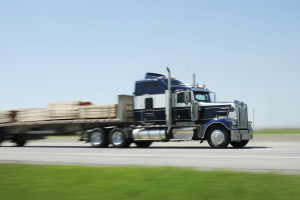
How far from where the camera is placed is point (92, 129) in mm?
21609

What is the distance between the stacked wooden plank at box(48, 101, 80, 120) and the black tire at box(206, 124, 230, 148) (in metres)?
7.89

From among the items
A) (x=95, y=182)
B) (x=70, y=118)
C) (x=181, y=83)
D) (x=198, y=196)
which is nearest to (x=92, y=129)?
(x=70, y=118)

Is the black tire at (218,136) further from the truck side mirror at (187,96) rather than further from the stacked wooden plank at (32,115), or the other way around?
the stacked wooden plank at (32,115)

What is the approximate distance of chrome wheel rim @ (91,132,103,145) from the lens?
20.9 meters

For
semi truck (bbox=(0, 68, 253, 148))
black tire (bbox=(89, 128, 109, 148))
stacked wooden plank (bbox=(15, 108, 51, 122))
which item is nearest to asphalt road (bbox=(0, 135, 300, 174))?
semi truck (bbox=(0, 68, 253, 148))

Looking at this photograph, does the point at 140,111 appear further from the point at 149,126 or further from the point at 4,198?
the point at 4,198

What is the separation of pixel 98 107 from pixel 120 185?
1504cm

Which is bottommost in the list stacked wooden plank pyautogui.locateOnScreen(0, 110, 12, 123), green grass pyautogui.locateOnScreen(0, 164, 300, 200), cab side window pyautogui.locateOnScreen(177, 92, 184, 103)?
green grass pyautogui.locateOnScreen(0, 164, 300, 200)

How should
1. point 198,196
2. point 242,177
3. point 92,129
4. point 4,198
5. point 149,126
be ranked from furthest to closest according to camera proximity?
point 92,129
point 149,126
point 242,177
point 4,198
point 198,196

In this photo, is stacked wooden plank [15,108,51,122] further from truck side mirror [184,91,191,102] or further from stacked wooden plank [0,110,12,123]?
truck side mirror [184,91,191,102]

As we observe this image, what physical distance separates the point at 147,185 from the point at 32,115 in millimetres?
18821

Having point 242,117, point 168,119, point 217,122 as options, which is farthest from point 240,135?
point 168,119

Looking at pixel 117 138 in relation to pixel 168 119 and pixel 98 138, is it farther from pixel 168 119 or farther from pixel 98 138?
pixel 168 119

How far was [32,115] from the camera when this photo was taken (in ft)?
76.9
